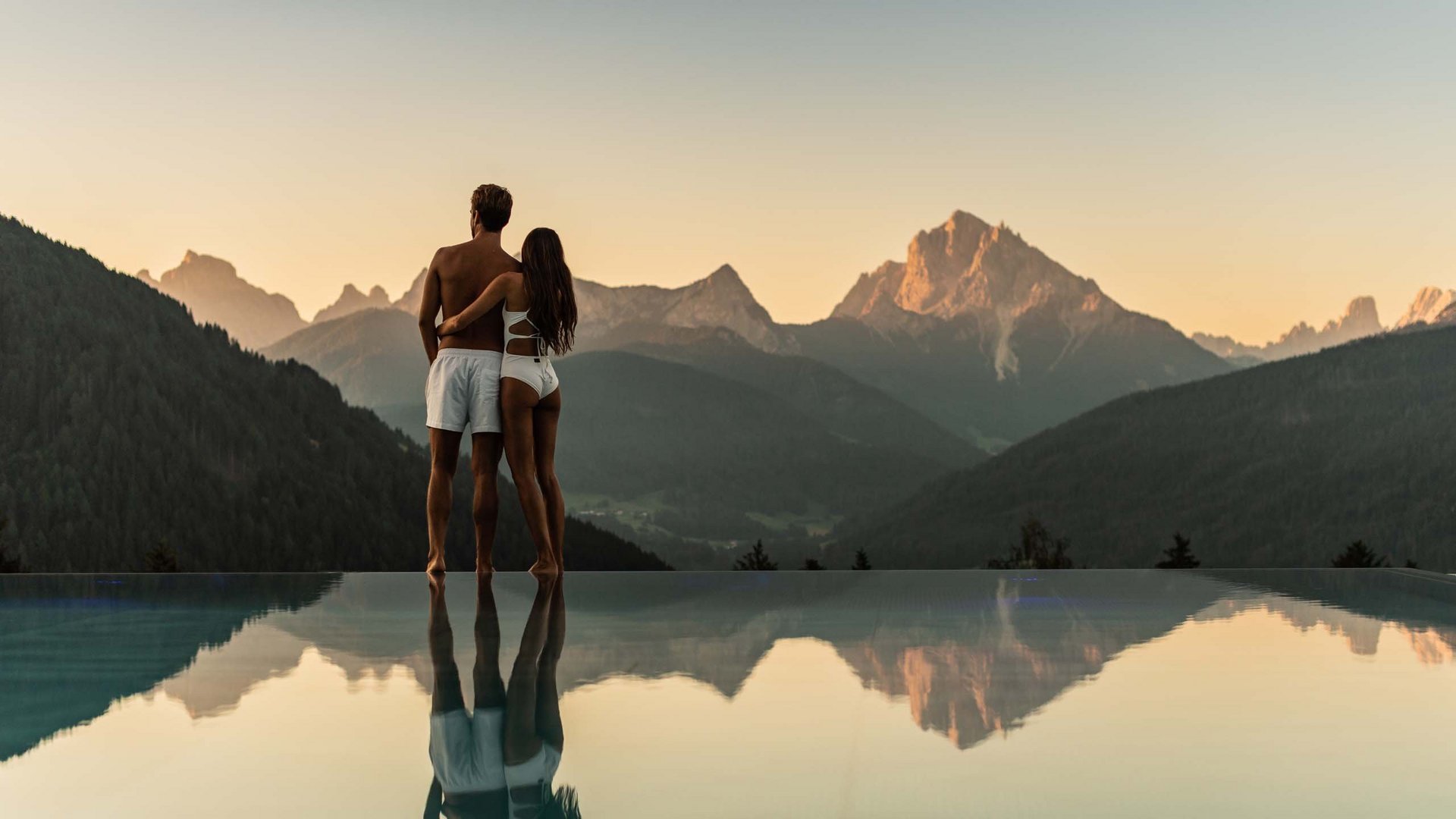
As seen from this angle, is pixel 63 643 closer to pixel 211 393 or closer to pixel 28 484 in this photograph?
pixel 28 484

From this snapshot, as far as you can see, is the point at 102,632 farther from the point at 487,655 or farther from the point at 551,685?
the point at 551,685

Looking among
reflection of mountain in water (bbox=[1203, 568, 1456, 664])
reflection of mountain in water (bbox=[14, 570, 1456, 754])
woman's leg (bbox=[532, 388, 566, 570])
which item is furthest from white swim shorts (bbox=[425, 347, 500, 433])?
reflection of mountain in water (bbox=[1203, 568, 1456, 664])

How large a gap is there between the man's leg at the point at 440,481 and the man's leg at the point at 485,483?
146 mm

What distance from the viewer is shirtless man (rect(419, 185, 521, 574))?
26.1ft

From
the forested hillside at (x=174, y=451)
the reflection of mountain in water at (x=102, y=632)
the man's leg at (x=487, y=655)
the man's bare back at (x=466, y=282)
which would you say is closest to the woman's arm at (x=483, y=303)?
the man's bare back at (x=466, y=282)

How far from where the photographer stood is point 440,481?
8438 millimetres

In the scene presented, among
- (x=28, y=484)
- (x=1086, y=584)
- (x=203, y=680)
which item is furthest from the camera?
(x=28, y=484)

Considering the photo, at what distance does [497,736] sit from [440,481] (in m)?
5.15

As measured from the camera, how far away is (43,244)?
138000 millimetres

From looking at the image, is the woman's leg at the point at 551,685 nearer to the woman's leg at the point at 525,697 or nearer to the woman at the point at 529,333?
the woman's leg at the point at 525,697

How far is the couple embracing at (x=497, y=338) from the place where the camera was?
25.9 ft

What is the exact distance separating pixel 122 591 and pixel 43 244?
147330 millimetres

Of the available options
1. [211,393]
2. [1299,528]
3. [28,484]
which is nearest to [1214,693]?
[28,484]

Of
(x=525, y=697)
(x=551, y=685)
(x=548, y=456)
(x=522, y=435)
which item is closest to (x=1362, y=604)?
(x=548, y=456)
